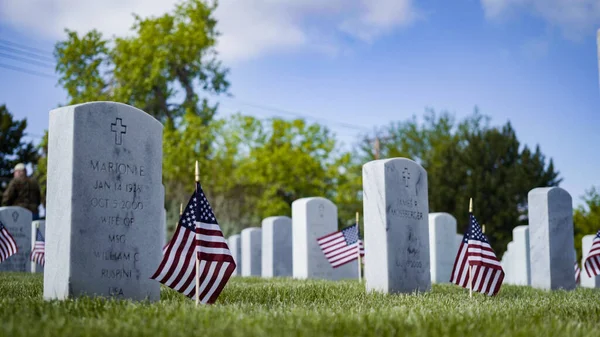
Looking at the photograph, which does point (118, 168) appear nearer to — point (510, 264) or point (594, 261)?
point (594, 261)

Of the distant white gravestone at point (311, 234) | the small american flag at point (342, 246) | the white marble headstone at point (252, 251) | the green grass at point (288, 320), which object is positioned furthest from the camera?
the white marble headstone at point (252, 251)

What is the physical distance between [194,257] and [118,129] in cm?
197

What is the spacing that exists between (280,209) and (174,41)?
36.5 ft

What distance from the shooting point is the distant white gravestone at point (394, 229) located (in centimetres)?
1224

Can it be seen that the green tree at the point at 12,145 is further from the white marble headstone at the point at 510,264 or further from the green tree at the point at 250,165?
the white marble headstone at the point at 510,264

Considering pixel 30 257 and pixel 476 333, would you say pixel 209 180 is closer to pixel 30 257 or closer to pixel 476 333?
pixel 30 257

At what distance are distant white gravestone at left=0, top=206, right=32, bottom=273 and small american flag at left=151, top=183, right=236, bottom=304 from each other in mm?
12140

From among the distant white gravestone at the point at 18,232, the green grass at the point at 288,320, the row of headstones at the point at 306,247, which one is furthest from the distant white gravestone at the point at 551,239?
the distant white gravestone at the point at 18,232

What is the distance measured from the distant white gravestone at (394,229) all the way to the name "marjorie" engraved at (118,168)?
459 cm

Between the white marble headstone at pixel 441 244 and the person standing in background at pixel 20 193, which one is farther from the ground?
the person standing in background at pixel 20 193

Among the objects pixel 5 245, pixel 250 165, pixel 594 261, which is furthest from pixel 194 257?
pixel 250 165

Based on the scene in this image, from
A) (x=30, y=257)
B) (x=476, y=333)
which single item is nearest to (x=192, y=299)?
(x=476, y=333)

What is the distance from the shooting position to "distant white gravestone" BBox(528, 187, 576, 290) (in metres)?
15.1

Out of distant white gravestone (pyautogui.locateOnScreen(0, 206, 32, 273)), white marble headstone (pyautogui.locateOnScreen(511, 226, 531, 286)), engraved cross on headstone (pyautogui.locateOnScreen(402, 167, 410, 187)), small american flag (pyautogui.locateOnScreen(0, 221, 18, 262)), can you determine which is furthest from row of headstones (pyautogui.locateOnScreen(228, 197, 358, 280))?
small american flag (pyautogui.locateOnScreen(0, 221, 18, 262))
